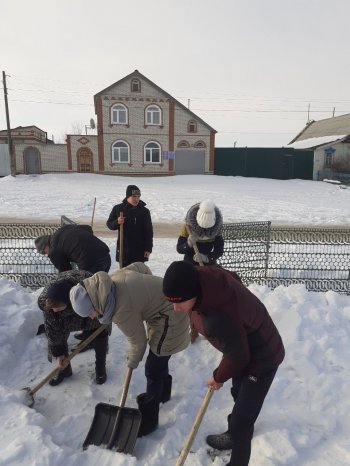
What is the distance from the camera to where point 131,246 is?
16.1 feet

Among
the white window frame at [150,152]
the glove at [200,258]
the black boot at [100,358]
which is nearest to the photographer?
the black boot at [100,358]

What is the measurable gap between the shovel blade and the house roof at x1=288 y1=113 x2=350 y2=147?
105 ft

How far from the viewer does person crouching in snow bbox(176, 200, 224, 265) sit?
12.5 feet

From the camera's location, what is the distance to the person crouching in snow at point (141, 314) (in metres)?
2.54

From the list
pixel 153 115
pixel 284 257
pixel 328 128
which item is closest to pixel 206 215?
pixel 284 257

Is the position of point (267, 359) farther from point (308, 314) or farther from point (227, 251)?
point (227, 251)

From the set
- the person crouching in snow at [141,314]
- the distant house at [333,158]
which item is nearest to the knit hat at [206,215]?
the person crouching in snow at [141,314]

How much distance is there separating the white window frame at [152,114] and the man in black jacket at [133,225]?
935 inches

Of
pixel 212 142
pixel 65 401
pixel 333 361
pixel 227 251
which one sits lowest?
pixel 65 401

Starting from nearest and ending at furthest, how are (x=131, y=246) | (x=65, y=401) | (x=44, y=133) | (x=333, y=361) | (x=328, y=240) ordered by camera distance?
1. (x=65, y=401)
2. (x=333, y=361)
3. (x=131, y=246)
4. (x=328, y=240)
5. (x=44, y=133)

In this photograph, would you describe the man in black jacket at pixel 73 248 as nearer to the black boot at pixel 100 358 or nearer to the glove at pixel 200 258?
the black boot at pixel 100 358

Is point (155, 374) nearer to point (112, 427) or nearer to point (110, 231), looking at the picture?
point (112, 427)

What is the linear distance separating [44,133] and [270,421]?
34407 mm

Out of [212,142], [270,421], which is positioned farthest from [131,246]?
[212,142]
